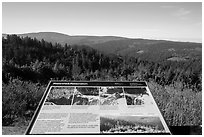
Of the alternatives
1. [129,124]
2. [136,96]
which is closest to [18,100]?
[136,96]

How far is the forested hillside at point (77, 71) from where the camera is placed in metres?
3.03

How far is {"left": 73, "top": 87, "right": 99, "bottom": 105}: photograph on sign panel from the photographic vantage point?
6.21 feet

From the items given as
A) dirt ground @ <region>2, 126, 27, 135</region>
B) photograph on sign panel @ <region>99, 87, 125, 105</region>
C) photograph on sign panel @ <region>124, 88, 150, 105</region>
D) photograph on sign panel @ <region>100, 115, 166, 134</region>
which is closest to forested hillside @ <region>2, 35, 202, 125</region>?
dirt ground @ <region>2, 126, 27, 135</region>

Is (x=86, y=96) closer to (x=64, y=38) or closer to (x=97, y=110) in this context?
(x=97, y=110)

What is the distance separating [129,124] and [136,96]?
39cm

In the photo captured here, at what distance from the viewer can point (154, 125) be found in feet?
5.22

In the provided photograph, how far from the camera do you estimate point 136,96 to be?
1.95 m

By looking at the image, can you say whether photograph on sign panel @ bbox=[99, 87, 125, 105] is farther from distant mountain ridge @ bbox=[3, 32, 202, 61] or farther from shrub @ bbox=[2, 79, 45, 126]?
distant mountain ridge @ bbox=[3, 32, 202, 61]

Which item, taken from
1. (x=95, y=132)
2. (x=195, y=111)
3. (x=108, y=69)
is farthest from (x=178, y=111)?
(x=108, y=69)

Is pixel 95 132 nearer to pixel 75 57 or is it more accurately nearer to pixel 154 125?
pixel 154 125

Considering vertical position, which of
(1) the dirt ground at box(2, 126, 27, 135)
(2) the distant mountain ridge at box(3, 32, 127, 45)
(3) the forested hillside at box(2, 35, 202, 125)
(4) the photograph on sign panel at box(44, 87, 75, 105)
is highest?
(2) the distant mountain ridge at box(3, 32, 127, 45)

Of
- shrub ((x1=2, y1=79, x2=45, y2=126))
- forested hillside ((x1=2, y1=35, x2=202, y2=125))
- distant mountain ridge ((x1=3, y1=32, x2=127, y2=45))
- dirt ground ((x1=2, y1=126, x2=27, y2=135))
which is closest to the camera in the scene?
dirt ground ((x1=2, y1=126, x2=27, y2=135))

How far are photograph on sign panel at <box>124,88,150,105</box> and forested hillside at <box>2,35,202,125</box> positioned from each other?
0.87 m

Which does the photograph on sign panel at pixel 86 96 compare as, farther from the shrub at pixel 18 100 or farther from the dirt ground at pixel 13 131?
the shrub at pixel 18 100
